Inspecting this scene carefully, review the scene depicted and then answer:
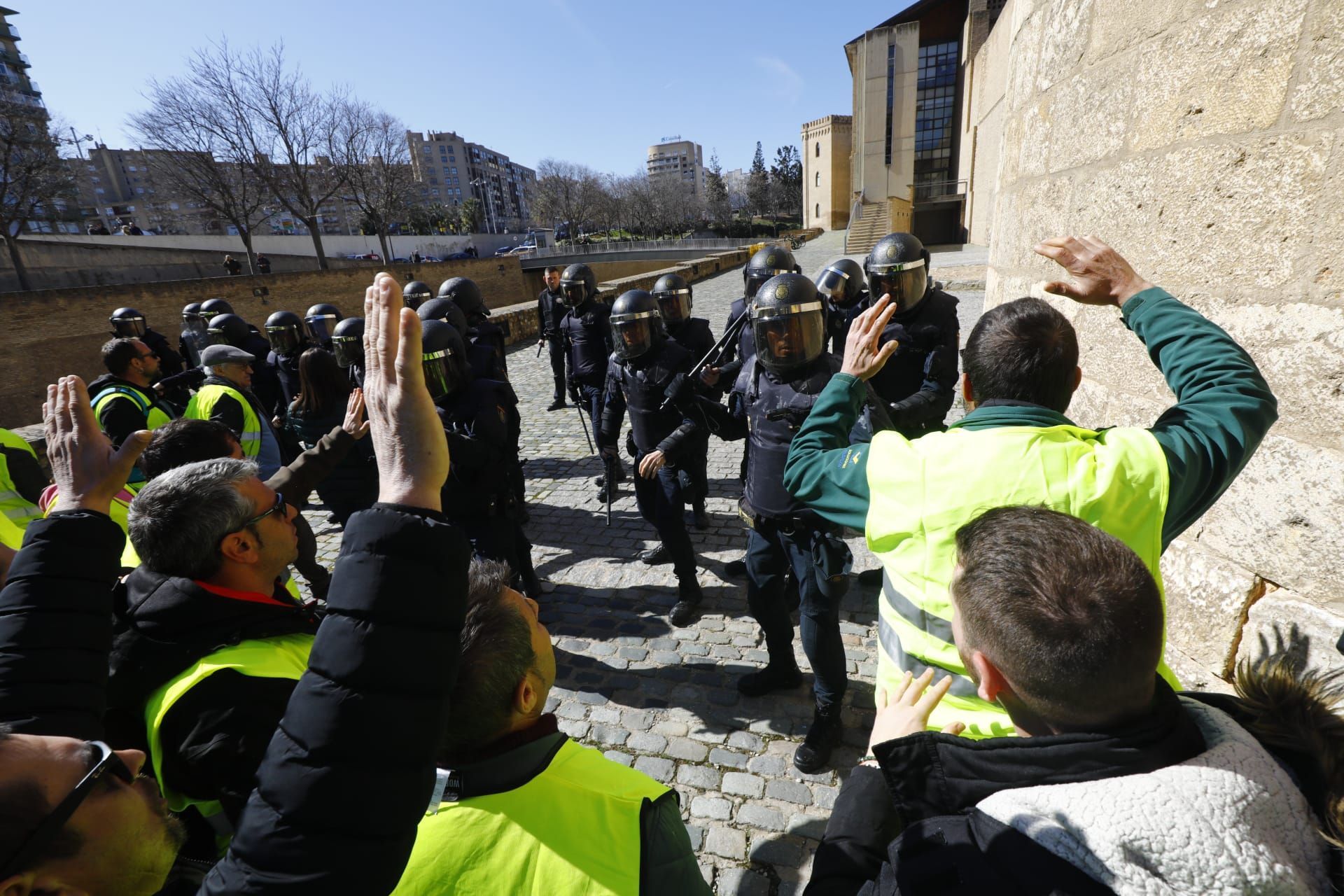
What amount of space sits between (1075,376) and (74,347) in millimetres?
22940

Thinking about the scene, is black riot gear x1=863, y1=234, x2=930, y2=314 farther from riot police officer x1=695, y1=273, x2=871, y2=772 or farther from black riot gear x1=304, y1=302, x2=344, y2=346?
black riot gear x1=304, y1=302, x2=344, y2=346

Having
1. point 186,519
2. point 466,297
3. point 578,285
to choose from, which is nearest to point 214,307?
point 466,297

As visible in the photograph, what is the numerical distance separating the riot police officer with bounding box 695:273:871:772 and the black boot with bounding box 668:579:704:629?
0.79 metres

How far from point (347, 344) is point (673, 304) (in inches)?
127

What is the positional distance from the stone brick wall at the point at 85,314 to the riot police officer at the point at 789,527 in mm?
19716

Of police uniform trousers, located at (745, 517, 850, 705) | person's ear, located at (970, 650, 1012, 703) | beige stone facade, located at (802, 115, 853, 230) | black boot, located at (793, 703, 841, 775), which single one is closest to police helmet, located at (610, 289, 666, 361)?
police uniform trousers, located at (745, 517, 850, 705)

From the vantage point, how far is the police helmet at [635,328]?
4.93 m

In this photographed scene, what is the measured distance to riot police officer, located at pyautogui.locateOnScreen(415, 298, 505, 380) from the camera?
593 cm

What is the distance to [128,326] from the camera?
28.1 ft

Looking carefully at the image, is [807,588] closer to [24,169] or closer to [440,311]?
[440,311]

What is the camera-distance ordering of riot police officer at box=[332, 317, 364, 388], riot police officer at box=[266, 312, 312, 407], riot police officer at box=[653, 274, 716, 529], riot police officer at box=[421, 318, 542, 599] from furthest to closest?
riot police officer at box=[266, 312, 312, 407], riot police officer at box=[653, 274, 716, 529], riot police officer at box=[332, 317, 364, 388], riot police officer at box=[421, 318, 542, 599]

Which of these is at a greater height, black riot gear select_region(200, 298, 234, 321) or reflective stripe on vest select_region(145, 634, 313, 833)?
black riot gear select_region(200, 298, 234, 321)

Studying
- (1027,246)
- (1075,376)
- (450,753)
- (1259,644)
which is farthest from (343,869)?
(1027,246)

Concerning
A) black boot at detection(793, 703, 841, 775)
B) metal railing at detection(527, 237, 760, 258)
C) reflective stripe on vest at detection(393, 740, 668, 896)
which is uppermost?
metal railing at detection(527, 237, 760, 258)
